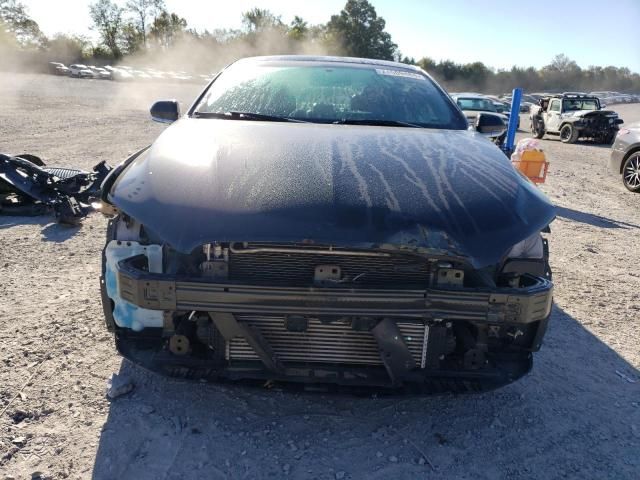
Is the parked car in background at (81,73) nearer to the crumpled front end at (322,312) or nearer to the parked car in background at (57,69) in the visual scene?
the parked car in background at (57,69)

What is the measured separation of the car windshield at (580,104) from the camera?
1741 centimetres

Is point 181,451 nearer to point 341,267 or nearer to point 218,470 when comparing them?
point 218,470

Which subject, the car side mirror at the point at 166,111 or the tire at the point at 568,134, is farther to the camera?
the tire at the point at 568,134

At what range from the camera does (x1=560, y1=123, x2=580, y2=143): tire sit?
16.8m

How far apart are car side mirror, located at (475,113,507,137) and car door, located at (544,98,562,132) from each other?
52.7 ft

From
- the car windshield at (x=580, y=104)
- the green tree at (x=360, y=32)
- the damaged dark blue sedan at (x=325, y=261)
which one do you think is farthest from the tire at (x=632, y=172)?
the green tree at (x=360, y=32)

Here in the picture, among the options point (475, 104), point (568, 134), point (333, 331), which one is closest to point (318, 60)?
point (333, 331)

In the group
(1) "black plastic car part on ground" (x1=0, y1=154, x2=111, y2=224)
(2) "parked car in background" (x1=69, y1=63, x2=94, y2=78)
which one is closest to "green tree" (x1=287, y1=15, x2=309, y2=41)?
(2) "parked car in background" (x1=69, y1=63, x2=94, y2=78)

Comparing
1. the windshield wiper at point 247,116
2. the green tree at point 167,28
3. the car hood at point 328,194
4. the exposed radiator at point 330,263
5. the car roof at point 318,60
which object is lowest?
the exposed radiator at point 330,263

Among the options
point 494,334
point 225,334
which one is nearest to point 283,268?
point 225,334

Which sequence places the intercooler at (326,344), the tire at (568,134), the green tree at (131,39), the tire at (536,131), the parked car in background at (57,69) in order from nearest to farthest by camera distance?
the intercooler at (326,344) → the tire at (568,134) → the tire at (536,131) → the parked car in background at (57,69) → the green tree at (131,39)

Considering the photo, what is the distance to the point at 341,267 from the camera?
1982mm

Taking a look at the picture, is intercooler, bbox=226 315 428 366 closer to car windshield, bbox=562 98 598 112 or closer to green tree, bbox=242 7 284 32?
car windshield, bbox=562 98 598 112

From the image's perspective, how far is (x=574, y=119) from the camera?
659 inches
